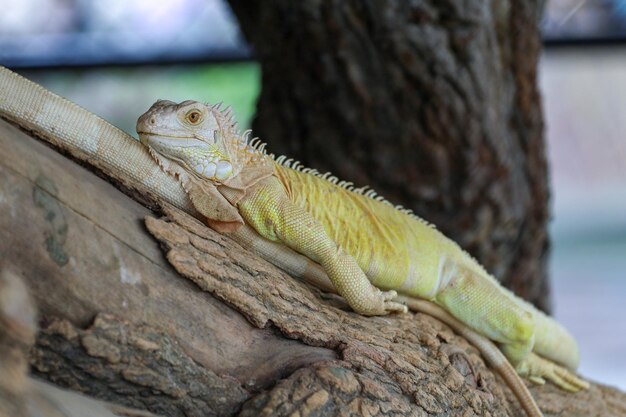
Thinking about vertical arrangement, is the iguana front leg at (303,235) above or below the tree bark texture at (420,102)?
below

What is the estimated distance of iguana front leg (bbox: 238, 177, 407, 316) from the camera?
3.37 m

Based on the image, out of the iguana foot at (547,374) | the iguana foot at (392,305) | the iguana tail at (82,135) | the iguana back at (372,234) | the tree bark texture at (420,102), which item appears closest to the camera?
the iguana tail at (82,135)

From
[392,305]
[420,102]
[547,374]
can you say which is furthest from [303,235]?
[420,102]

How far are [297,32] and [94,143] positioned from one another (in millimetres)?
3124

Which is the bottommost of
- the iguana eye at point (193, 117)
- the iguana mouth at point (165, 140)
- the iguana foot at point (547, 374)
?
the iguana mouth at point (165, 140)

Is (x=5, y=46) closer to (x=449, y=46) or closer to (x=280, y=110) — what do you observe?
(x=280, y=110)

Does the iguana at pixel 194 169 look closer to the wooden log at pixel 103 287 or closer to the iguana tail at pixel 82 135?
the iguana tail at pixel 82 135

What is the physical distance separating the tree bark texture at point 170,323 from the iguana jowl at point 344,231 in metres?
0.20

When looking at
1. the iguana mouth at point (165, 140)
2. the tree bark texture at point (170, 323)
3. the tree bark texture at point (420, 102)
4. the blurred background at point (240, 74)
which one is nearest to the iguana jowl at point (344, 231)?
the iguana mouth at point (165, 140)

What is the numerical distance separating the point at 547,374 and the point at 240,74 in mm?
7531

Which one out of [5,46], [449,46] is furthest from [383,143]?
[5,46]

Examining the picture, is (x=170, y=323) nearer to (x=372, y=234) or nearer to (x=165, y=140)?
(x=165, y=140)

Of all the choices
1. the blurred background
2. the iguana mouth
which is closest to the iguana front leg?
the iguana mouth

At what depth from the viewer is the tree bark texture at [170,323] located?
8.04 feet
